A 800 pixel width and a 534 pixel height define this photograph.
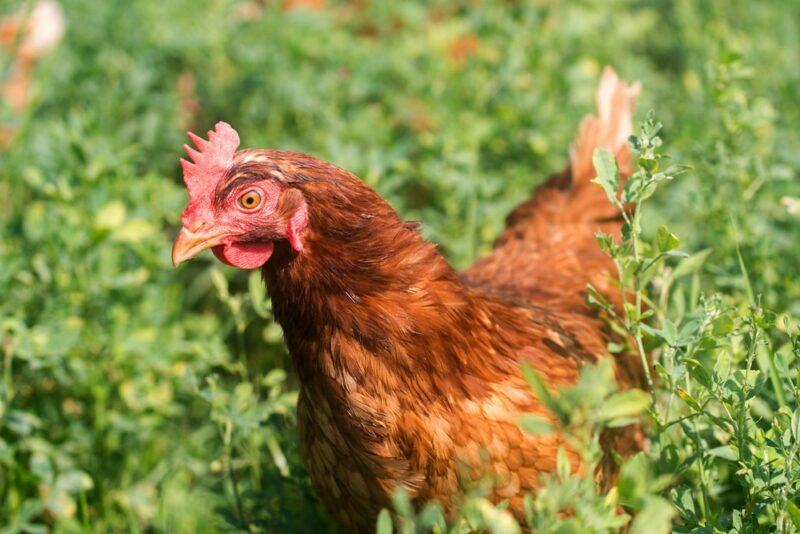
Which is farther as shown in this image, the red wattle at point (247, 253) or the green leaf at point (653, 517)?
the red wattle at point (247, 253)

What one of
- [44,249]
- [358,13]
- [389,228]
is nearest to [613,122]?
[389,228]

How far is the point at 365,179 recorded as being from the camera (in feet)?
10.1

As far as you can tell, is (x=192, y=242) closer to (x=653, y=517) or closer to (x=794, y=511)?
(x=653, y=517)

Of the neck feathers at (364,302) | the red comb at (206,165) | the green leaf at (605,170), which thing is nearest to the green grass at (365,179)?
the green leaf at (605,170)

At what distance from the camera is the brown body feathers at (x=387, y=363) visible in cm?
192

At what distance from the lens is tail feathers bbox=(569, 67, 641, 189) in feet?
9.88

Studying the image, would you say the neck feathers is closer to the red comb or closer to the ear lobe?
the ear lobe

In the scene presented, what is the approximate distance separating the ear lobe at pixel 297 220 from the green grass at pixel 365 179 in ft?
1.70

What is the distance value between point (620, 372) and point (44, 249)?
1989mm

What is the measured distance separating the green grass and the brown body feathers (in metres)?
0.21

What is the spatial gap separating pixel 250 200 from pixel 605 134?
1.58 m

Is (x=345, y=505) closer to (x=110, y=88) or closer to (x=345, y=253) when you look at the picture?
(x=345, y=253)

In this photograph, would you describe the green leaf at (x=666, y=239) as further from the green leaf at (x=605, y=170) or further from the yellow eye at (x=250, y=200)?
the yellow eye at (x=250, y=200)

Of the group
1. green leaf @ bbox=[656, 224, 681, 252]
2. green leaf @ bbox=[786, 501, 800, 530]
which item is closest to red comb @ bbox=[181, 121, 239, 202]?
green leaf @ bbox=[656, 224, 681, 252]
